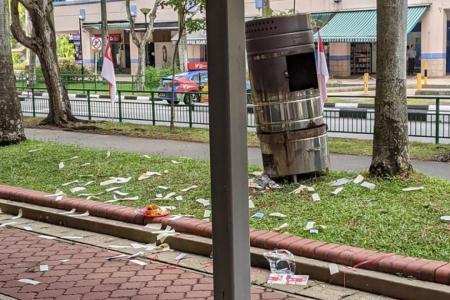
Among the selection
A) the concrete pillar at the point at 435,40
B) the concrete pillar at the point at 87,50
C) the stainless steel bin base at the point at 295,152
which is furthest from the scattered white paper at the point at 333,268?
the concrete pillar at the point at 87,50

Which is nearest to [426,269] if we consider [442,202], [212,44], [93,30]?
[442,202]

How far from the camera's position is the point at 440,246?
5.64 meters

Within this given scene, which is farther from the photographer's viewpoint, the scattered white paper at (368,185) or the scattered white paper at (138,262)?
the scattered white paper at (368,185)

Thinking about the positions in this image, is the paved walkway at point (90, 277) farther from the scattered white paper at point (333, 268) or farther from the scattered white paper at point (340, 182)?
the scattered white paper at point (340, 182)

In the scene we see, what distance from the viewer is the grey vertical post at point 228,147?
370 cm

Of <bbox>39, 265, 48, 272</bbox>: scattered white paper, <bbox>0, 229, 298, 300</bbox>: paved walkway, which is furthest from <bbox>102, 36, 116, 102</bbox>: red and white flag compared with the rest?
<bbox>39, 265, 48, 272</bbox>: scattered white paper

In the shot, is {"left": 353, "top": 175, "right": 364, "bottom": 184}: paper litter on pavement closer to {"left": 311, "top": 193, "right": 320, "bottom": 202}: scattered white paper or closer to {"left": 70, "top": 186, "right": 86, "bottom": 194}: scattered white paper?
{"left": 311, "top": 193, "right": 320, "bottom": 202}: scattered white paper

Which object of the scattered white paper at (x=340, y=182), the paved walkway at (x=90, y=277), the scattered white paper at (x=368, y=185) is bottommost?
the paved walkway at (x=90, y=277)

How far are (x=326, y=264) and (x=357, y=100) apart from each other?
63.7ft

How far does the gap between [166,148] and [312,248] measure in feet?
24.8

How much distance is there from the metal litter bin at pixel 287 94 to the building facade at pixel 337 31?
2078 centimetres

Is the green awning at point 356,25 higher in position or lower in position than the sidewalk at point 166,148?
higher

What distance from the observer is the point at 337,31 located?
38.3m

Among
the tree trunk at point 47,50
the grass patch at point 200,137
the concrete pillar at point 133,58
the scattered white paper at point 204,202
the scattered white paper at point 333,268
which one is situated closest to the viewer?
the scattered white paper at point 333,268
